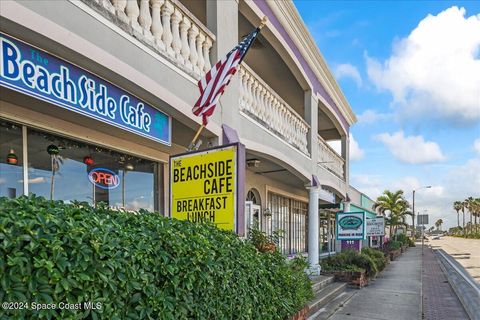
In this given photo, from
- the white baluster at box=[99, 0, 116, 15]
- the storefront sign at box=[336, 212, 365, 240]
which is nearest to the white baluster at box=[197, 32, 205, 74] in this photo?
A: the white baluster at box=[99, 0, 116, 15]

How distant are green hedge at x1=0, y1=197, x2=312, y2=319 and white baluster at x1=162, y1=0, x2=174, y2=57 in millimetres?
2849

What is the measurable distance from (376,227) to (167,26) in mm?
15565

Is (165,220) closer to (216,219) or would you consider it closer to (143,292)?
(143,292)

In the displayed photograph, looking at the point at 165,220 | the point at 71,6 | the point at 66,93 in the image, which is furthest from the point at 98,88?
the point at 165,220

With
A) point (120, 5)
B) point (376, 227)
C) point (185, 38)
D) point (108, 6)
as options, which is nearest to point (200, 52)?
point (185, 38)

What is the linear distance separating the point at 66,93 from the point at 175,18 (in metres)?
2.50

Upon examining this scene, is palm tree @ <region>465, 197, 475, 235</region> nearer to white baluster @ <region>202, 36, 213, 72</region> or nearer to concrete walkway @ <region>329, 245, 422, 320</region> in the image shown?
concrete walkway @ <region>329, 245, 422, 320</region>

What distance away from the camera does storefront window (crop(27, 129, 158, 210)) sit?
17.4ft

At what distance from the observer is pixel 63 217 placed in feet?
8.09

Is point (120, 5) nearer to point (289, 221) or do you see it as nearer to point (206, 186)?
point (206, 186)

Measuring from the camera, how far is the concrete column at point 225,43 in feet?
22.1

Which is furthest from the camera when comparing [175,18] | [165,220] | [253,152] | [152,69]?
[253,152]

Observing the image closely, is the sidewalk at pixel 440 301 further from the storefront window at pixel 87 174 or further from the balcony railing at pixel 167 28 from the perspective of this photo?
the balcony railing at pixel 167 28

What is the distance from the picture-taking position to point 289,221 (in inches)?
614
